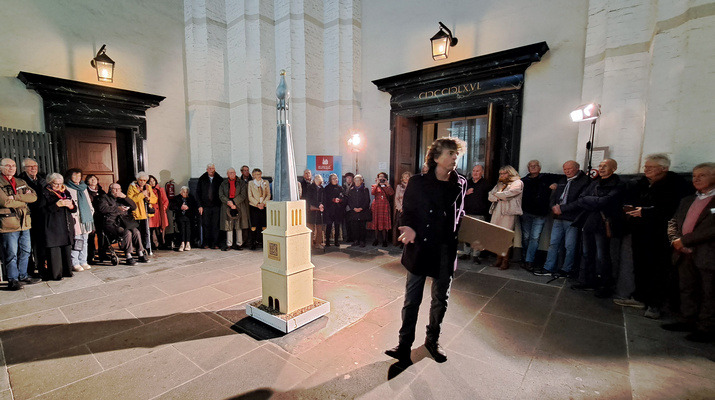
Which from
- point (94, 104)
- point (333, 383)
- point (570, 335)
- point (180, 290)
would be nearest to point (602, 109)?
point (570, 335)

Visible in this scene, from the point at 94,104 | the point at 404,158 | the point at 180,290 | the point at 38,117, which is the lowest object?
the point at 180,290

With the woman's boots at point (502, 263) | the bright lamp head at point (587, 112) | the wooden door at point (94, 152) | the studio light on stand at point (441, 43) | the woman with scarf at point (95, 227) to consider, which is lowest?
the woman's boots at point (502, 263)

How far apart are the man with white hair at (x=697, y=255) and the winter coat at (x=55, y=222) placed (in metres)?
A: 8.43

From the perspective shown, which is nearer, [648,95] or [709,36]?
[709,36]

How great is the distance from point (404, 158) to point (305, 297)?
5.27m

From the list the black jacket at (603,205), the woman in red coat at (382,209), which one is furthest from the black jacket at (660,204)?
the woman in red coat at (382,209)

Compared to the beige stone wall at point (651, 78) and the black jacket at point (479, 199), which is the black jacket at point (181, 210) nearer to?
the black jacket at point (479, 199)

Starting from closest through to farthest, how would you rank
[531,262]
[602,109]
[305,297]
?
[305,297] < [602,109] < [531,262]

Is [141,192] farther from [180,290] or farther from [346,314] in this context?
[346,314]

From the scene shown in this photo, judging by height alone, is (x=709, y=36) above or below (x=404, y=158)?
above

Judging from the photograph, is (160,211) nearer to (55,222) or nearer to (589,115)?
(55,222)

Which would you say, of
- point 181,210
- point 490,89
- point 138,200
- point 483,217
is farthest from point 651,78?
point 138,200

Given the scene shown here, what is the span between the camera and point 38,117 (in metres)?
6.18

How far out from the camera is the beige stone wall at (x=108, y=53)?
5.94 meters
